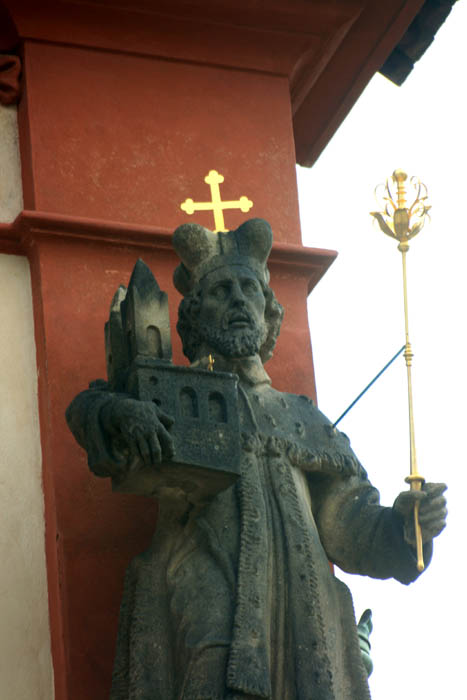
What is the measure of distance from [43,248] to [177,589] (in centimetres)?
187

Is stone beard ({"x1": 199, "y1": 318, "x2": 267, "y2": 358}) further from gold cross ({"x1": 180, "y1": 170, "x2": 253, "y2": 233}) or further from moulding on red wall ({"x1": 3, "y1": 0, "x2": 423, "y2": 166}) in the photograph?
moulding on red wall ({"x1": 3, "y1": 0, "x2": 423, "y2": 166})

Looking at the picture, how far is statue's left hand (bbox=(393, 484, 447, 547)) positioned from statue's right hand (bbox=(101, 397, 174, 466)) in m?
0.85

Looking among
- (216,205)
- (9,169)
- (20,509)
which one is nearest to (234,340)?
(216,205)

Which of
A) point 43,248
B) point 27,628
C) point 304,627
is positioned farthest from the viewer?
point 43,248

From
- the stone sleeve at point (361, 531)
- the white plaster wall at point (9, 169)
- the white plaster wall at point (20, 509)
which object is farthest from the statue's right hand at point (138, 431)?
the white plaster wall at point (9, 169)

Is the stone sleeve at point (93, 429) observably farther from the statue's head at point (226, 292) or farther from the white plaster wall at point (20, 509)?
the white plaster wall at point (20, 509)

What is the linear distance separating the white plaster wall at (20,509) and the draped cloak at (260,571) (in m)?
0.69

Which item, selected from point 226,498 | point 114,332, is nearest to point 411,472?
point 226,498

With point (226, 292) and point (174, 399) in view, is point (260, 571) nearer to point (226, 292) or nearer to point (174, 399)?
point (174, 399)

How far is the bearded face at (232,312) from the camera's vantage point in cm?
847

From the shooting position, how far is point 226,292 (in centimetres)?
854

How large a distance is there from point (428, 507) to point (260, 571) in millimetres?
610

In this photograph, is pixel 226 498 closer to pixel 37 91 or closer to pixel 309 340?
pixel 309 340

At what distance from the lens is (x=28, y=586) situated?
350 inches
